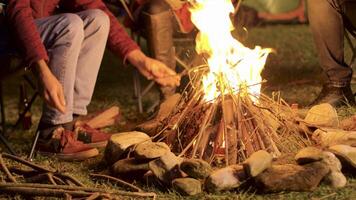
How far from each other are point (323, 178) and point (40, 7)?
1833mm

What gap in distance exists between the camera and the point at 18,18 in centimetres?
360

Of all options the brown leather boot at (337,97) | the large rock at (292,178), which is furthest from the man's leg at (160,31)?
the large rock at (292,178)

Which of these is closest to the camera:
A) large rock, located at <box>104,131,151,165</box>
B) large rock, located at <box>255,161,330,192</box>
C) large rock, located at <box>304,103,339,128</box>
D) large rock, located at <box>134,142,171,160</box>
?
large rock, located at <box>255,161,330,192</box>

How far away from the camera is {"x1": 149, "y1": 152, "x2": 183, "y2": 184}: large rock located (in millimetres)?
3141

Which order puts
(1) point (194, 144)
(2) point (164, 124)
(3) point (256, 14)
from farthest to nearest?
(3) point (256, 14)
(2) point (164, 124)
(1) point (194, 144)

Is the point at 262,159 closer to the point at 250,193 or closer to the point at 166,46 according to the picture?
the point at 250,193

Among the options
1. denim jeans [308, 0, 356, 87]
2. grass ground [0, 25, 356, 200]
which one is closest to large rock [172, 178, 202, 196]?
grass ground [0, 25, 356, 200]

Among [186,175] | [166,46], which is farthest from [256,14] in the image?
[186,175]

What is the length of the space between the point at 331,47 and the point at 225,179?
5.69 ft

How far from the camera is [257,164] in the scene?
3016mm

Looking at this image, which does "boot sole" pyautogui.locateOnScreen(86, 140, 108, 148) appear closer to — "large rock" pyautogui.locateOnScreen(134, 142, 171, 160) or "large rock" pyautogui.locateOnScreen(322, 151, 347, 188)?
"large rock" pyautogui.locateOnScreen(134, 142, 171, 160)

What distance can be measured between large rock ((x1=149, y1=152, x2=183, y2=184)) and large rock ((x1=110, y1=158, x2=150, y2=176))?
9 centimetres

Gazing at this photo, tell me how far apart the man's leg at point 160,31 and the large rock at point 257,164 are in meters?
1.77

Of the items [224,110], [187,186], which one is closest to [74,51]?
[224,110]
